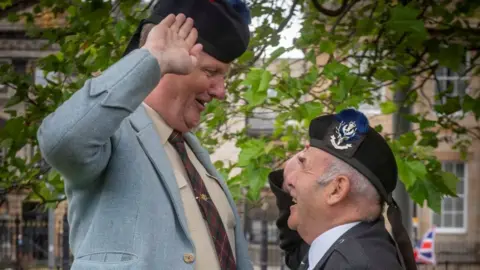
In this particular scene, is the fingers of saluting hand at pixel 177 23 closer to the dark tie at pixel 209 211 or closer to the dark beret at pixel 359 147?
the dark tie at pixel 209 211

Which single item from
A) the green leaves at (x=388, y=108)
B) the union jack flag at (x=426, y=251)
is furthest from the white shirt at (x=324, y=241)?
the union jack flag at (x=426, y=251)

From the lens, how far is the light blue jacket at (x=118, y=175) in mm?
1782

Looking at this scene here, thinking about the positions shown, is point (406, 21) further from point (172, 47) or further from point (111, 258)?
point (111, 258)

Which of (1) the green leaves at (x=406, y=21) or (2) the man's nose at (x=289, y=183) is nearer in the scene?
(2) the man's nose at (x=289, y=183)

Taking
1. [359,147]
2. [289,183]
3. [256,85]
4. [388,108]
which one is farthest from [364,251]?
[388,108]

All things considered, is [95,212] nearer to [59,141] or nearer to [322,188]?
[59,141]

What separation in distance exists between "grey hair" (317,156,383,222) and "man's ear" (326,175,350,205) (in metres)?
0.01

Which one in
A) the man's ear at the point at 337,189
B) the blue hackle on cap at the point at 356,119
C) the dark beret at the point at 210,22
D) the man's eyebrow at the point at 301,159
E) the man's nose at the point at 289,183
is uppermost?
the dark beret at the point at 210,22

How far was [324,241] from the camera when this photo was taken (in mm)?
2119

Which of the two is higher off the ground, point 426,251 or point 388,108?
point 388,108

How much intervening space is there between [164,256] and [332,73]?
1948mm

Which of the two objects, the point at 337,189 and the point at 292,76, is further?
the point at 292,76

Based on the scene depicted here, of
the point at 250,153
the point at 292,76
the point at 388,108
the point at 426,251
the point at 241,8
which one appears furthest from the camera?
the point at 426,251

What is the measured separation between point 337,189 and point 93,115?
776 millimetres
